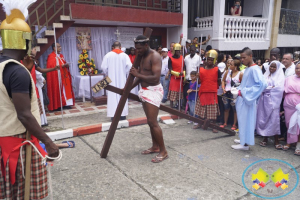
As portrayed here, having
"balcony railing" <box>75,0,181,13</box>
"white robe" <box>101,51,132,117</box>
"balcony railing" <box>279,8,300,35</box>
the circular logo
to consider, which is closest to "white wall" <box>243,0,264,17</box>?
"balcony railing" <box>279,8,300,35</box>

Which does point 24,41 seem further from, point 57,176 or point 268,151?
point 268,151

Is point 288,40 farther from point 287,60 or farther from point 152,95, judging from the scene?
point 152,95

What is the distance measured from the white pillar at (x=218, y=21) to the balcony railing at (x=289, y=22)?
4.55m

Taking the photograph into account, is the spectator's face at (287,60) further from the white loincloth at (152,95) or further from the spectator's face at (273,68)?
the white loincloth at (152,95)

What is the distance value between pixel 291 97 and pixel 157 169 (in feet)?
9.13

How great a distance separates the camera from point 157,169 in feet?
11.5

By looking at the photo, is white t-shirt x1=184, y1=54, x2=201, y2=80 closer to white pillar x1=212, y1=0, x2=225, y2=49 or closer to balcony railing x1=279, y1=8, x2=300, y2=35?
white pillar x1=212, y1=0, x2=225, y2=49

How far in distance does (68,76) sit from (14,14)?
5466mm

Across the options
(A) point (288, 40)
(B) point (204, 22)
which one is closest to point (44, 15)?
(B) point (204, 22)

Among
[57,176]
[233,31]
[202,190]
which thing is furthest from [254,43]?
[57,176]

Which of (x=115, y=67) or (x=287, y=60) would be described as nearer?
(x=287, y=60)

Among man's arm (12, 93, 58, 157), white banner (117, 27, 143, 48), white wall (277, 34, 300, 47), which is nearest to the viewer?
man's arm (12, 93, 58, 157)

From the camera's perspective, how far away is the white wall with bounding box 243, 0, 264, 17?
11748mm

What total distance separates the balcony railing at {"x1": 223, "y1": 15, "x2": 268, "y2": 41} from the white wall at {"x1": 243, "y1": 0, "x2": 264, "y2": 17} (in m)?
0.85
